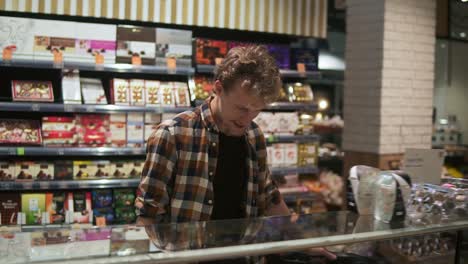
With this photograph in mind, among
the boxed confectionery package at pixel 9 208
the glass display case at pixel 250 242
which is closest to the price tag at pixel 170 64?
the boxed confectionery package at pixel 9 208

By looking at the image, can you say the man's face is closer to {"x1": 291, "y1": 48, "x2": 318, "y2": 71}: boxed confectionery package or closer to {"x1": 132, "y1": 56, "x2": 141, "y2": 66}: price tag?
{"x1": 132, "y1": 56, "x2": 141, "y2": 66}: price tag

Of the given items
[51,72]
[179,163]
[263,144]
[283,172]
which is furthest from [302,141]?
[179,163]

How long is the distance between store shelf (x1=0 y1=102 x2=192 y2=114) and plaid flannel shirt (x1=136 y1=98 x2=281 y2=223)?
102 inches

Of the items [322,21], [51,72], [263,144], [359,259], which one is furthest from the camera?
[322,21]

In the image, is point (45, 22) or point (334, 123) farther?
point (334, 123)

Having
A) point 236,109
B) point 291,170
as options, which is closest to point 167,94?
point 291,170

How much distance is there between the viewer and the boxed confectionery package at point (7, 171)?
4562 millimetres

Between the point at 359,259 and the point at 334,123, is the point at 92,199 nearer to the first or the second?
the point at 359,259

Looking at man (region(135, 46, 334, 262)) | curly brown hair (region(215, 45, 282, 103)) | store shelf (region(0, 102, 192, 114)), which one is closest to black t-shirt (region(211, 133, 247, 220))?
man (region(135, 46, 334, 262))

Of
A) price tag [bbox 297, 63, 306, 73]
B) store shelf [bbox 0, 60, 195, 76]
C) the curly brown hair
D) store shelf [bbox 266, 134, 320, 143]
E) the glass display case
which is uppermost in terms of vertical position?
price tag [bbox 297, 63, 306, 73]

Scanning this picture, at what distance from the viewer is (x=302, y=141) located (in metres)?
5.80

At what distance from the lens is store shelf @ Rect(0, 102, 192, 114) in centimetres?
445

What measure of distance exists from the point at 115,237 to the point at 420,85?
534 centimetres

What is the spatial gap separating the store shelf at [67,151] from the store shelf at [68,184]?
246mm
